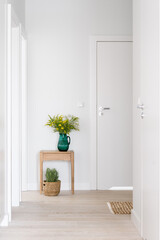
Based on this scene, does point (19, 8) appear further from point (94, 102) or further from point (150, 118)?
point (150, 118)

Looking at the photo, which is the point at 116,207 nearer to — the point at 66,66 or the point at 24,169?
the point at 24,169

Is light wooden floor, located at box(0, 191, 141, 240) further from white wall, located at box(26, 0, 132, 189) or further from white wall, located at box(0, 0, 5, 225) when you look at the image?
white wall, located at box(26, 0, 132, 189)

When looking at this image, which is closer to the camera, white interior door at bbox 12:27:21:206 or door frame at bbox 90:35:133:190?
white interior door at bbox 12:27:21:206

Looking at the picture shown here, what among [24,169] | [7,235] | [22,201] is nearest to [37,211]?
[22,201]

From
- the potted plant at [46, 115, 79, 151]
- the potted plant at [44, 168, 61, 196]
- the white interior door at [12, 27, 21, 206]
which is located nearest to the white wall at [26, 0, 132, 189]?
the potted plant at [46, 115, 79, 151]

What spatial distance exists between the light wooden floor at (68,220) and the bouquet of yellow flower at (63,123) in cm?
80

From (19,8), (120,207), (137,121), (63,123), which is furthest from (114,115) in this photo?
(19,8)

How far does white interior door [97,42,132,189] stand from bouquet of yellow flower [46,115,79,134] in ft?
1.03

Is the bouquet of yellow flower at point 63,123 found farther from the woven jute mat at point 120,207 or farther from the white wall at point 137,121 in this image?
the white wall at point 137,121

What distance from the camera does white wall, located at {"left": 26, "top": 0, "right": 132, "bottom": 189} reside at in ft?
15.5

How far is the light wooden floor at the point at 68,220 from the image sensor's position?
293cm

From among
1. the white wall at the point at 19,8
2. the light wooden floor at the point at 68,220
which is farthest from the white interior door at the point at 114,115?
the white wall at the point at 19,8

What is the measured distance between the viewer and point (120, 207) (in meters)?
3.80

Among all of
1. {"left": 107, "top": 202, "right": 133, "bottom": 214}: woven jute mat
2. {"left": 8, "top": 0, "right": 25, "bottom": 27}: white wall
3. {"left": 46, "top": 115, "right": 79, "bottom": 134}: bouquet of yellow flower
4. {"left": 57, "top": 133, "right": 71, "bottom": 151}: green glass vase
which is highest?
{"left": 8, "top": 0, "right": 25, "bottom": 27}: white wall
